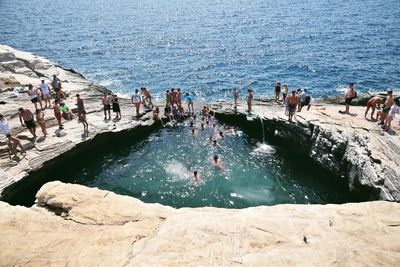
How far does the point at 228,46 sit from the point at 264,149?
37.6m

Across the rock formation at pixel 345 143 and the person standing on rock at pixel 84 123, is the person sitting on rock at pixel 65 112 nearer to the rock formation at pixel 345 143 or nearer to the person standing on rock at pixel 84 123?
the person standing on rock at pixel 84 123

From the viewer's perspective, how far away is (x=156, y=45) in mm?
61438

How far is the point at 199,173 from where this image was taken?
874 inches

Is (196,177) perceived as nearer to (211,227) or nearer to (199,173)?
(199,173)

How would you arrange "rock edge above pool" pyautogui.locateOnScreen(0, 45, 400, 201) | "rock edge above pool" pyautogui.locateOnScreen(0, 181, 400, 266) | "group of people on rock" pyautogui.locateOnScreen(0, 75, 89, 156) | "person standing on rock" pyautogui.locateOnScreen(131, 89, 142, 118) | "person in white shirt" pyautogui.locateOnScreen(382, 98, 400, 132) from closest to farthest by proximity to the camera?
"rock edge above pool" pyautogui.locateOnScreen(0, 181, 400, 266) < "rock edge above pool" pyautogui.locateOnScreen(0, 45, 400, 201) < "person in white shirt" pyautogui.locateOnScreen(382, 98, 400, 132) < "group of people on rock" pyautogui.locateOnScreen(0, 75, 89, 156) < "person standing on rock" pyautogui.locateOnScreen(131, 89, 142, 118)

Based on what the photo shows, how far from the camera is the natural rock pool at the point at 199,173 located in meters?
20.1

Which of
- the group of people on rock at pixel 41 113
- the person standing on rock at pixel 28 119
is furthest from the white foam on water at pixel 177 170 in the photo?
the person standing on rock at pixel 28 119

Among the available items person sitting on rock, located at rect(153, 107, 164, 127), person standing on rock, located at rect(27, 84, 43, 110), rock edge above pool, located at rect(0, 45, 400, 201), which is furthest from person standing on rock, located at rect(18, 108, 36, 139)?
person sitting on rock, located at rect(153, 107, 164, 127)

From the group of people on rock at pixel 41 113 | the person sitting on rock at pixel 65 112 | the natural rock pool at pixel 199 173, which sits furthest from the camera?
the person sitting on rock at pixel 65 112

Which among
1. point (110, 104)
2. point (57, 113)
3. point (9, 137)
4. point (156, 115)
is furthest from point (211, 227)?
point (110, 104)

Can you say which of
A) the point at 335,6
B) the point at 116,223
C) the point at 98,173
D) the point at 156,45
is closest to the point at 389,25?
the point at 335,6

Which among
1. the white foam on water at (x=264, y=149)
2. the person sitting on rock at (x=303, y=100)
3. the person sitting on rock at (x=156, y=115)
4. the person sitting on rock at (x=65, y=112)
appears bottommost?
the white foam on water at (x=264, y=149)

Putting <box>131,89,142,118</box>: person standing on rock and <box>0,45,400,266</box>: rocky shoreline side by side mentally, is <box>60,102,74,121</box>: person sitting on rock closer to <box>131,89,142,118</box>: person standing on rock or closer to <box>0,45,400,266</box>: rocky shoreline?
<box>131,89,142,118</box>: person standing on rock

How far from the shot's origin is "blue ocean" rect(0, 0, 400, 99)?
139ft
